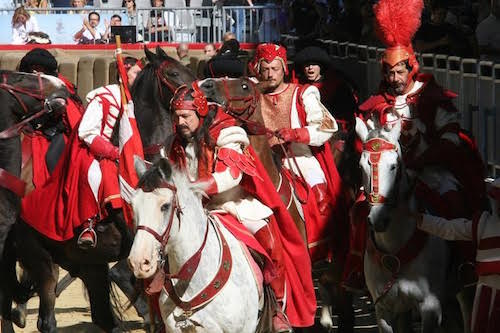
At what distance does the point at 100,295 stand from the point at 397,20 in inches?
133

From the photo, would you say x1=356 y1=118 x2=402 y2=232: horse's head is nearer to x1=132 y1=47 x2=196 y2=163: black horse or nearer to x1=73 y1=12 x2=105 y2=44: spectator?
x1=132 y1=47 x2=196 y2=163: black horse

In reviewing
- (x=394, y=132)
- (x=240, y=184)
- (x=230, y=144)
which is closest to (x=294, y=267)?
(x=240, y=184)

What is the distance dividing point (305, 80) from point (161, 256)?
489 centimetres

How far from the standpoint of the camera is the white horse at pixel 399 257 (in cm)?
859

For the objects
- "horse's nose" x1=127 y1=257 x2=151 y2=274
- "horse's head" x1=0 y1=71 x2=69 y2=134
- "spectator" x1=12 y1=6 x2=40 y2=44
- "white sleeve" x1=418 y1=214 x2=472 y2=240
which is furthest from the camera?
"spectator" x1=12 y1=6 x2=40 y2=44

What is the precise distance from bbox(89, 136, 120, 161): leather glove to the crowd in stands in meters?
4.29

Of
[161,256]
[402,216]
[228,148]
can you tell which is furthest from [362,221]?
[161,256]

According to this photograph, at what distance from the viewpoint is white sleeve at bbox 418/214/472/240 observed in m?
8.12

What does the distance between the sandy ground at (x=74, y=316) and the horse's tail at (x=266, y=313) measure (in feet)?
12.3

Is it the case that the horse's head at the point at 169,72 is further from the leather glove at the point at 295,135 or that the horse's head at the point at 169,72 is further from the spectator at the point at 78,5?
the spectator at the point at 78,5

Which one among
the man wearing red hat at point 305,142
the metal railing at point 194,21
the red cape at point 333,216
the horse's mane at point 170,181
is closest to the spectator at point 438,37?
the red cape at point 333,216

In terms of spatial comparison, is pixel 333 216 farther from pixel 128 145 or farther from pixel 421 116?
pixel 128 145

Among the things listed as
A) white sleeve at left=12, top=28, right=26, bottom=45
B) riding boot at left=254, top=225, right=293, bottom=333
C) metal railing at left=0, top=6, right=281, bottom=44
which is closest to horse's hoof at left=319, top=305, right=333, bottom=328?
riding boot at left=254, top=225, right=293, bottom=333

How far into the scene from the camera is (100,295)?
10758 mm
